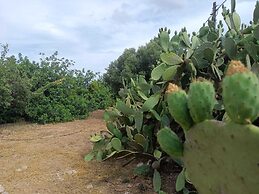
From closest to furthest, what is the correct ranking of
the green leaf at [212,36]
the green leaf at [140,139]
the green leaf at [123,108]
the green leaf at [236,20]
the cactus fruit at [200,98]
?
the cactus fruit at [200,98], the green leaf at [236,20], the green leaf at [212,36], the green leaf at [140,139], the green leaf at [123,108]

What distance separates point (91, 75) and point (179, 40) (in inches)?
285

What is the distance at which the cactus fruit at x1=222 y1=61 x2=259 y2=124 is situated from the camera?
159 cm

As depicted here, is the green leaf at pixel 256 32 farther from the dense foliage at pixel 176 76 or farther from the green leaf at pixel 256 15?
the green leaf at pixel 256 15

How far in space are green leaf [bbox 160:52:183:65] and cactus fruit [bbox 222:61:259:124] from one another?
211 centimetres

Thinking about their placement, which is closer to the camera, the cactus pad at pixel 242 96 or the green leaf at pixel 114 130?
the cactus pad at pixel 242 96

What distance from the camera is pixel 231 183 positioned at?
1813 mm

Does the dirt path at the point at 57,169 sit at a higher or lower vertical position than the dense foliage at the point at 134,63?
lower

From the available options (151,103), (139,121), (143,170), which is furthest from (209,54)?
(143,170)

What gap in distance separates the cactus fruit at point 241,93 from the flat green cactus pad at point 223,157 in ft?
0.19

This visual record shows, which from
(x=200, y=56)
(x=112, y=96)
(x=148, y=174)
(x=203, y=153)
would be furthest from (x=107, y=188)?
(x=112, y=96)

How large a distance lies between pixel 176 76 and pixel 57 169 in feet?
6.67

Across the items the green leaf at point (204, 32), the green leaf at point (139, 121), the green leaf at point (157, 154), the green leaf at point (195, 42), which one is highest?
the green leaf at point (204, 32)

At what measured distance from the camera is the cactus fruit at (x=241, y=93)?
62.5 inches

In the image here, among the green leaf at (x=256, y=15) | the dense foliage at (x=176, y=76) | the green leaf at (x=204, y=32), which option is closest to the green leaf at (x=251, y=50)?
the dense foliage at (x=176, y=76)
